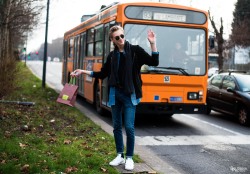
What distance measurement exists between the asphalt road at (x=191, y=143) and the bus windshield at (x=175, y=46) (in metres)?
1.56

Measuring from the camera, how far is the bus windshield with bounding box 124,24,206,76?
10.1m

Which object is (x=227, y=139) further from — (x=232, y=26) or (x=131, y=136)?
(x=232, y=26)

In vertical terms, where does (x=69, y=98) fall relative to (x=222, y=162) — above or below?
above

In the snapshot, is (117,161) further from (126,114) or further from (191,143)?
(191,143)

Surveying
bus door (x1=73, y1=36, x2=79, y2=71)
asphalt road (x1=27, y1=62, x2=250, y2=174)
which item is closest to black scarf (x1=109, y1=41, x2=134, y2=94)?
asphalt road (x1=27, y1=62, x2=250, y2=174)

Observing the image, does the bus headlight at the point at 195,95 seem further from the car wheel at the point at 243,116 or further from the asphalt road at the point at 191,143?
the car wheel at the point at 243,116

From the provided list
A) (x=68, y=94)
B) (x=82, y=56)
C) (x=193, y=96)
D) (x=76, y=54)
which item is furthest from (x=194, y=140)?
(x=76, y=54)

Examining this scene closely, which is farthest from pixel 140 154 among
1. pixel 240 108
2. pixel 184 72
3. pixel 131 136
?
pixel 240 108

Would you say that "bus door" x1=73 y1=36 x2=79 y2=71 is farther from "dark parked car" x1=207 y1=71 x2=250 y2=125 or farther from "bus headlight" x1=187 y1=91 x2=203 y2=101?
"bus headlight" x1=187 y1=91 x2=203 y2=101

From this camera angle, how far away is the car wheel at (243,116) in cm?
1139

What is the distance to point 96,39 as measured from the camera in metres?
12.4

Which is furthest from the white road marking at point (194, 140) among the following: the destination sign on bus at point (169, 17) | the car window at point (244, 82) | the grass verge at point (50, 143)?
the destination sign on bus at point (169, 17)

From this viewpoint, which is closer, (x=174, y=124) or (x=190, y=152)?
(x=190, y=152)

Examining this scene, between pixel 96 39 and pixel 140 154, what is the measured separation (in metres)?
5.94
